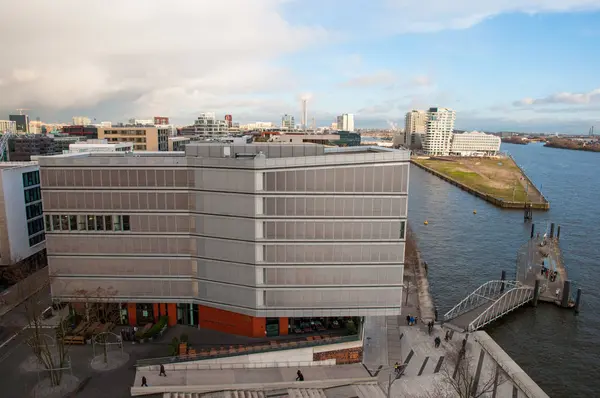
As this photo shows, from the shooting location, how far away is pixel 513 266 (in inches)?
3071

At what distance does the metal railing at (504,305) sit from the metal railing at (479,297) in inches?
59.3

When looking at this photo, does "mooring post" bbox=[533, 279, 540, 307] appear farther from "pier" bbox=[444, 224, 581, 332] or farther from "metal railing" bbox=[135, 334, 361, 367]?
"metal railing" bbox=[135, 334, 361, 367]

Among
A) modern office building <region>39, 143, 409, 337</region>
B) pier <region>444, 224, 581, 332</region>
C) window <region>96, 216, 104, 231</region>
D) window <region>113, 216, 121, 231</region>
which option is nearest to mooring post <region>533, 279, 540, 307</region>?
pier <region>444, 224, 581, 332</region>

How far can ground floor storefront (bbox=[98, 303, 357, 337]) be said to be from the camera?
141 ft

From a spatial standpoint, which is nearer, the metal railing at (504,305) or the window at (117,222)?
the window at (117,222)

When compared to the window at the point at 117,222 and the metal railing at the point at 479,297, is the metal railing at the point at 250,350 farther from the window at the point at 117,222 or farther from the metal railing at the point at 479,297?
the metal railing at the point at 479,297

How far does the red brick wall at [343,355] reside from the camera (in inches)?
1596

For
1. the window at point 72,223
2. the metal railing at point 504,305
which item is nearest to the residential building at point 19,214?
the window at point 72,223

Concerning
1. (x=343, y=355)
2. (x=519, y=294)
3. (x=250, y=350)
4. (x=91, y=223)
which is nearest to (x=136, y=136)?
(x=91, y=223)

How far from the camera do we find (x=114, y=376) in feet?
121

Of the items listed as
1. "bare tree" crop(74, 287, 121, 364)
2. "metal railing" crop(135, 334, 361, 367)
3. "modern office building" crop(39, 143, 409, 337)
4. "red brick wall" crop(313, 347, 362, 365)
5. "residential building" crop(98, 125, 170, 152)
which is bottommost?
"red brick wall" crop(313, 347, 362, 365)

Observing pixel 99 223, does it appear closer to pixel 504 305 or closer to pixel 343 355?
pixel 343 355

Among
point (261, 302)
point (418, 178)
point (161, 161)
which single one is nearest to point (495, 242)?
point (261, 302)

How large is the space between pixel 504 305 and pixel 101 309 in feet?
164
